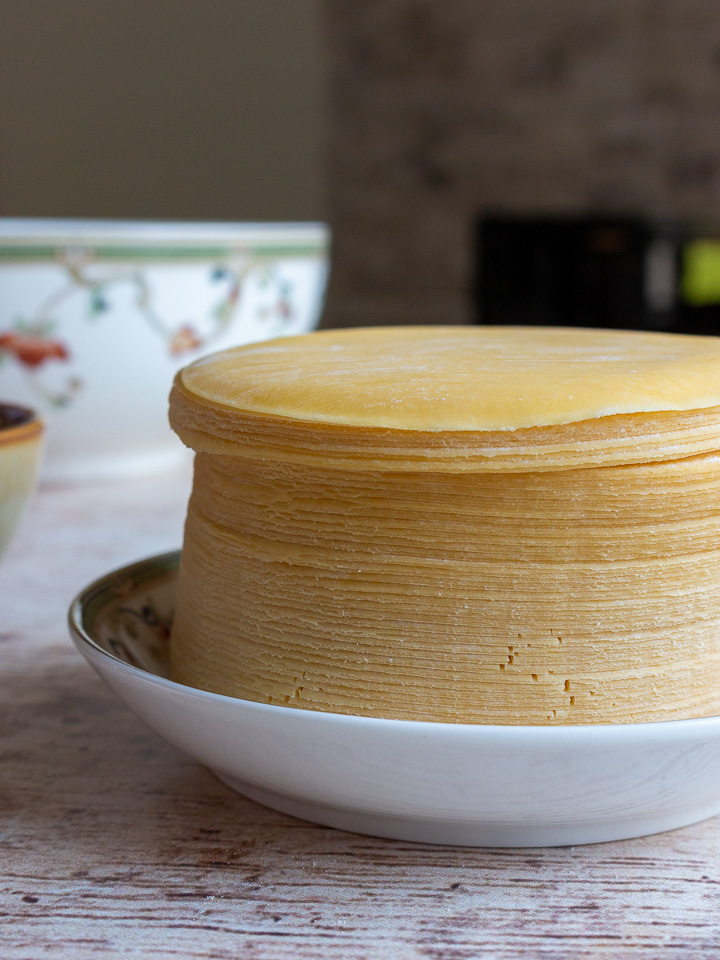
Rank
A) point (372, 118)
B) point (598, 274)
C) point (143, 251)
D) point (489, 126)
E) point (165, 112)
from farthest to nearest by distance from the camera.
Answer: point (165, 112)
point (372, 118)
point (489, 126)
point (598, 274)
point (143, 251)

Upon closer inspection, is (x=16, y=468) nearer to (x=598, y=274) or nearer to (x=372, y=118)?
(x=598, y=274)

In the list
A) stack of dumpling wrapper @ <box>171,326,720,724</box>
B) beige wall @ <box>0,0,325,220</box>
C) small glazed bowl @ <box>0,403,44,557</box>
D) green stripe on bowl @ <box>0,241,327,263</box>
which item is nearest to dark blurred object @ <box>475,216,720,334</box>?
beige wall @ <box>0,0,325,220</box>

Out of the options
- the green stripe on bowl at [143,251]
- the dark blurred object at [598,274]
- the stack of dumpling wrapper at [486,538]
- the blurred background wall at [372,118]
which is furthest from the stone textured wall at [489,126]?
the stack of dumpling wrapper at [486,538]

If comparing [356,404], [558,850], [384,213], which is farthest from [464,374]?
[384,213]

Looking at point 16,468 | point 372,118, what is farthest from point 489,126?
point 16,468

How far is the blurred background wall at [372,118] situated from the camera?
3.37 m

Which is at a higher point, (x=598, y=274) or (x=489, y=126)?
(x=489, y=126)

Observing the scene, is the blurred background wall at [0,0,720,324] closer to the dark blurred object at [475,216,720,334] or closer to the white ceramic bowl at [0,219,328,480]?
the dark blurred object at [475,216,720,334]

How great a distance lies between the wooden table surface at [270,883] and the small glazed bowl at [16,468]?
20 cm

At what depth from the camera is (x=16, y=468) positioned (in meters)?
0.59

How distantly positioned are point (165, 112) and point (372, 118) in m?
0.99

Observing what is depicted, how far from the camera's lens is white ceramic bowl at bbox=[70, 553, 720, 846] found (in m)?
0.29

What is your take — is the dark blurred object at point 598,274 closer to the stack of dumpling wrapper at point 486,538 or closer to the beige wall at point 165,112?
the beige wall at point 165,112

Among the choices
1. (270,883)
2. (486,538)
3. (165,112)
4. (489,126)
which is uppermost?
(165,112)
